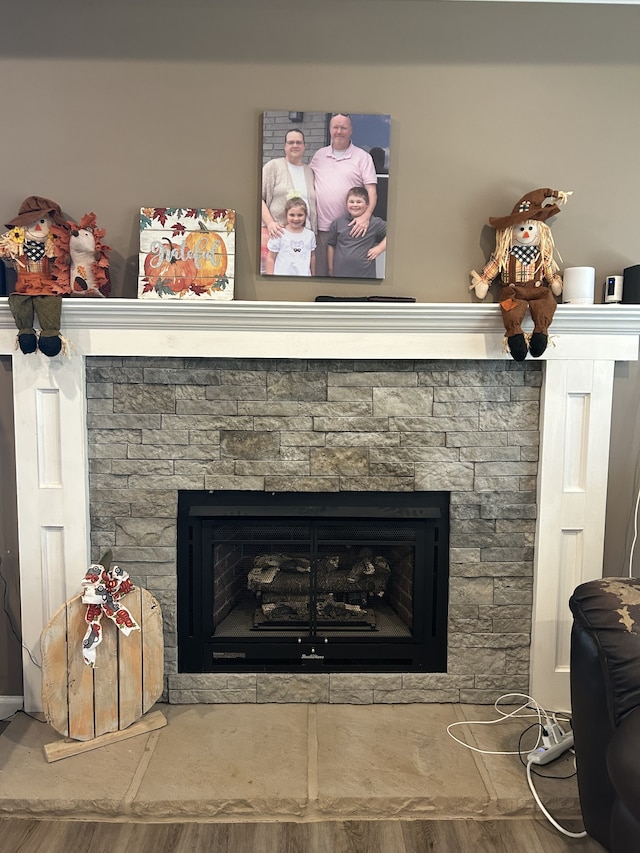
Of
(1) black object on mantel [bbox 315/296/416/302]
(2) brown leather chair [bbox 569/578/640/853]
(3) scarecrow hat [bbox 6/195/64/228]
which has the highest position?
(3) scarecrow hat [bbox 6/195/64/228]

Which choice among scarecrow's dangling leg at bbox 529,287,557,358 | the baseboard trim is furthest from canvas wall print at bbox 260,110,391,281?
the baseboard trim

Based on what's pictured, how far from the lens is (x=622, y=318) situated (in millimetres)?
1826

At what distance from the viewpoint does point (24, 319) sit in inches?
70.1

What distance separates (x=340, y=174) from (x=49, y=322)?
101cm

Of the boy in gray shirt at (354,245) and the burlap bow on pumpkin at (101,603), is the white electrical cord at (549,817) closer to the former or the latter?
the burlap bow on pumpkin at (101,603)

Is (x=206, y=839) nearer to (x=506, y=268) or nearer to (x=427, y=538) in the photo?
(x=427, y=538)

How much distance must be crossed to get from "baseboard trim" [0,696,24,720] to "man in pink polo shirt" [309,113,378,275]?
1.91 meters

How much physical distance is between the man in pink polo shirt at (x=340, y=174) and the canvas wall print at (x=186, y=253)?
302mm

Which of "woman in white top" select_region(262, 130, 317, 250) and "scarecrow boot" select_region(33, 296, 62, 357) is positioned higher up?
"woman in white top" select_region(262, 130, 317, 250)

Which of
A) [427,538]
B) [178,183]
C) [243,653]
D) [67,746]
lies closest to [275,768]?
[243,653]

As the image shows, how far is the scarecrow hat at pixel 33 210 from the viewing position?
1.79 metres

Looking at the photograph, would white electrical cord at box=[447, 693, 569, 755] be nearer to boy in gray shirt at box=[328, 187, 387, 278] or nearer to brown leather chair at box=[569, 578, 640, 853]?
brown leather chair at box=[569, 578, 640, 853]

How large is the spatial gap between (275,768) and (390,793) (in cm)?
33

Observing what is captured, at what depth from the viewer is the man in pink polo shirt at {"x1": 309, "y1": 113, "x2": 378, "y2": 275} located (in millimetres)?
1881
